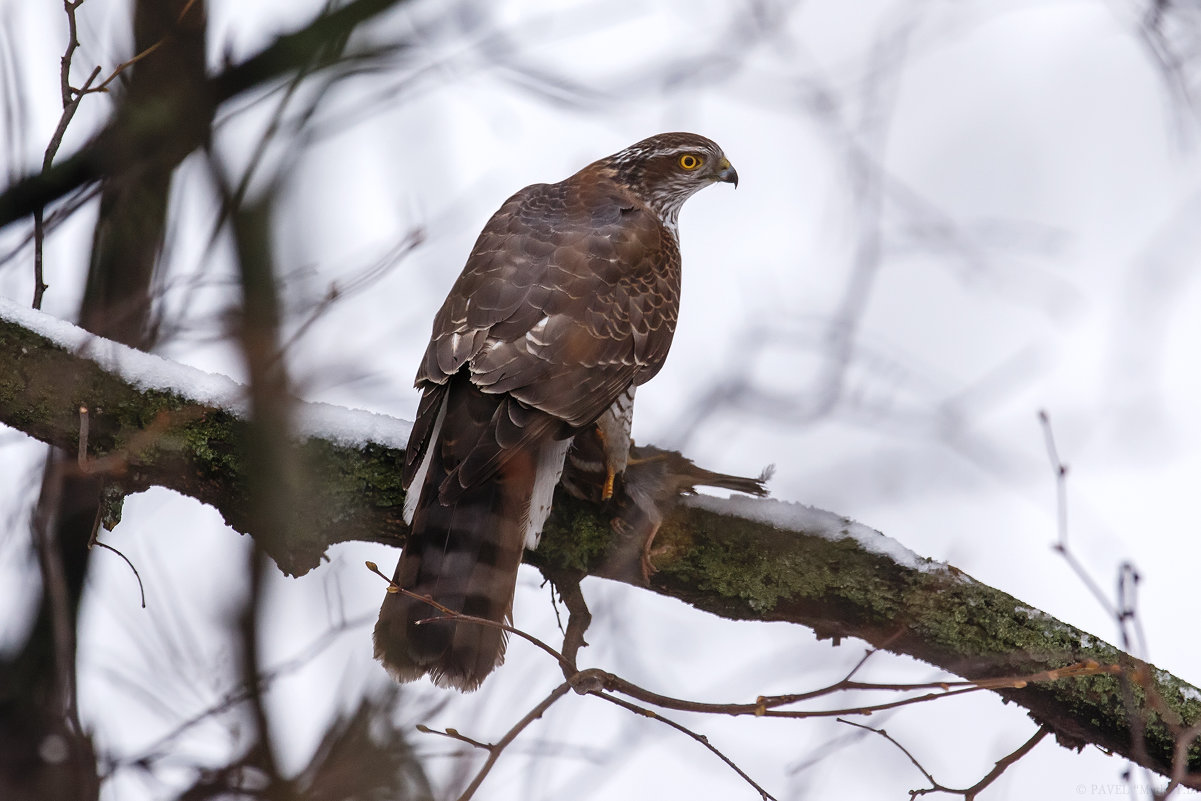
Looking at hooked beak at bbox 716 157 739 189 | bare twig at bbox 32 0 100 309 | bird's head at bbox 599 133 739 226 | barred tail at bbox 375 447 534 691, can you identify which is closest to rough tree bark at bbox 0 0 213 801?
bare twig at bbox 32 0 100 309

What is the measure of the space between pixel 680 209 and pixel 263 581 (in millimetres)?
4098

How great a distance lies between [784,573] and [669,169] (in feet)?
7.73

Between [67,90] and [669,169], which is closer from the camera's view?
[67,90]

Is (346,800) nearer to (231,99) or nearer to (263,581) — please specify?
(263,581)

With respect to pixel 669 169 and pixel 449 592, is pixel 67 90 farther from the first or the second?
pixel 669 169

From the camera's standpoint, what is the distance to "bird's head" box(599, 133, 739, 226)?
5219 millimetres

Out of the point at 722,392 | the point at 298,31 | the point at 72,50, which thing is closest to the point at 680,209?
the point at 722,392

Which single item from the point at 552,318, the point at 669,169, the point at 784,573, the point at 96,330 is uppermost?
the point at 669,169

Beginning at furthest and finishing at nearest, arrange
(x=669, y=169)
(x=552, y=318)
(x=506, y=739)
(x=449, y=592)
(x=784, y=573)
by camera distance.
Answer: (x=669, y=169), (x=552, y=318), (x=784, y=573), (x=449, y=592), (x=506, y=739)

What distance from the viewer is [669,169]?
17.2 ft

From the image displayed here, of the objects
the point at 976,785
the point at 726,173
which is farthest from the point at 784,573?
the point at 726,173

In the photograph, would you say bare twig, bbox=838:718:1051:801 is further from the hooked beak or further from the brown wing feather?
the hooked beak

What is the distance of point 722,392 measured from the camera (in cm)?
370

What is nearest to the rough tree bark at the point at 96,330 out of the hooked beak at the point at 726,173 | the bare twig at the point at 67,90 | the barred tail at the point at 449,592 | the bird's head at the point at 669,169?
the bare twig at the point at 67,90
